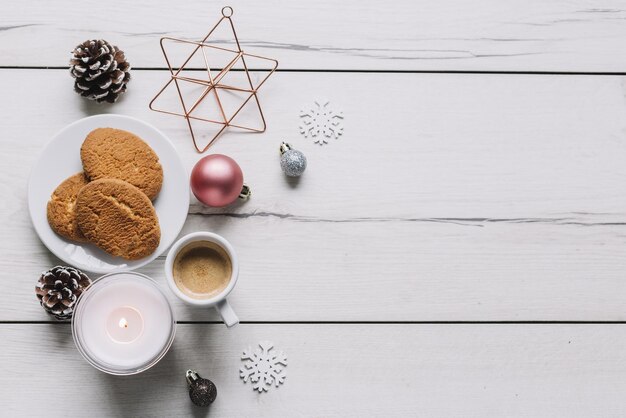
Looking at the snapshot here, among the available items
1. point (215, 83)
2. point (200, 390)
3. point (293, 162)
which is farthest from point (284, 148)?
point (200, 390)

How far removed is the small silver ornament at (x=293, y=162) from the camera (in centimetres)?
88

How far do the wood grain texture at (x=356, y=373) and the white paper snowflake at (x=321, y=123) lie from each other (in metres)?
0.26

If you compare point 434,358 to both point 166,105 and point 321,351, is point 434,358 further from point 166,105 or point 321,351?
point 166,105

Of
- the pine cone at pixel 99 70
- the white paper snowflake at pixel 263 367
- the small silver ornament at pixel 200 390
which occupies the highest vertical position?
the pine cone at pixel 99 70

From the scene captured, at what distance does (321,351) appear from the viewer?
35.6 inches

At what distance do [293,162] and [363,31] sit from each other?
0.22 meters

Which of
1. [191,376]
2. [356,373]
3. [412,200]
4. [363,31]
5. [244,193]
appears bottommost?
[191,376]

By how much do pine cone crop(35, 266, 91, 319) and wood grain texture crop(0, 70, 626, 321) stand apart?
0.05 m

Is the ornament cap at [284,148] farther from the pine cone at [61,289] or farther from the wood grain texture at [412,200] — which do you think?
the pine cone at [61,289]

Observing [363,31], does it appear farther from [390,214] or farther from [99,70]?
[99,70]

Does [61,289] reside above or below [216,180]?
below

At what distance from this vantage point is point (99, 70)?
0.88 m

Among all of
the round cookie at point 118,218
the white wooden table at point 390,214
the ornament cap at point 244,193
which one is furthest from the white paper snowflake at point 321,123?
the round cookie at point 118,218

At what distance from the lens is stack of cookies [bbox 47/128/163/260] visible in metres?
0.83
